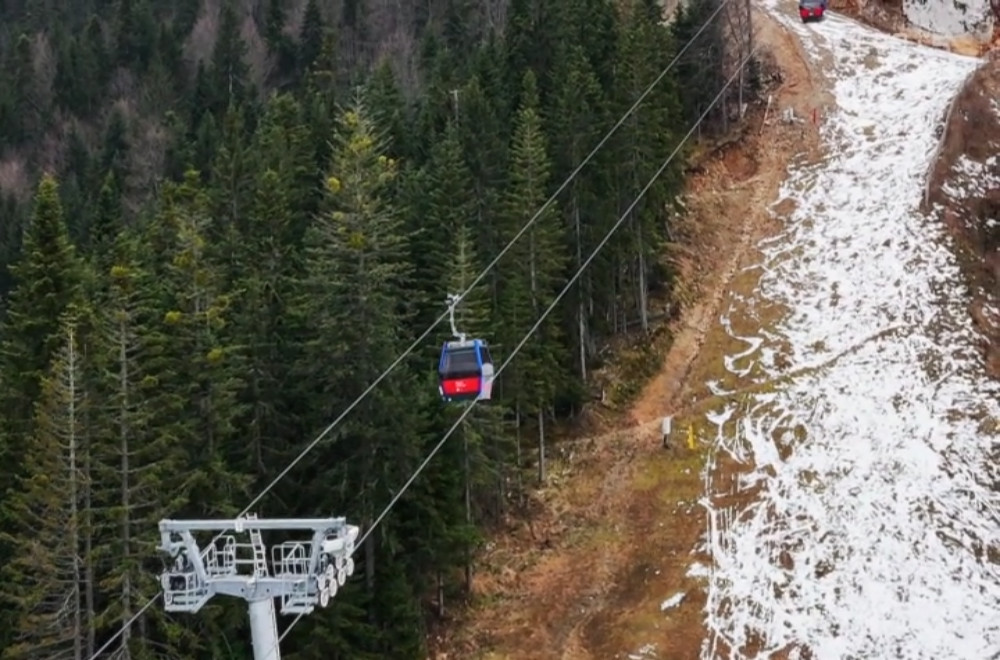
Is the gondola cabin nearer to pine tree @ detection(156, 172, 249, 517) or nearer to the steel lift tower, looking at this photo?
the steel lift tower

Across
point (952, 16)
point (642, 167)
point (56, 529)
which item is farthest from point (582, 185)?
point (952, 16)

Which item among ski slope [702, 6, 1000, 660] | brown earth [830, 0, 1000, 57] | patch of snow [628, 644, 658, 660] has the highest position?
brown earth [830, 0, 1000, 57]

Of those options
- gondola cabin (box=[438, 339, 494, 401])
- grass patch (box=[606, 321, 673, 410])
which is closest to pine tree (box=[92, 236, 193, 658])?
gondola cabin (box=[438, 339, 494, 401])

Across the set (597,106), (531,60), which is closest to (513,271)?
(597,106)

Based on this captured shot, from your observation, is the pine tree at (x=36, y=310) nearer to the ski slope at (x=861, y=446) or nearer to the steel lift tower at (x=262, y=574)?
the steel lift tower at (x=262, y=574)

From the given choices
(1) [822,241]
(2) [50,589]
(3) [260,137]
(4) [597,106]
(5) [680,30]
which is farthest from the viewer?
(5) [680,30]

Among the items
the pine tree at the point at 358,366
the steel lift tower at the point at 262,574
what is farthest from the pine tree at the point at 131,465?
the steel lift tower at the point at 262,574

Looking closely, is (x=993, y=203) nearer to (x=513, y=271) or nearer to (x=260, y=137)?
(x=513, y=271)
